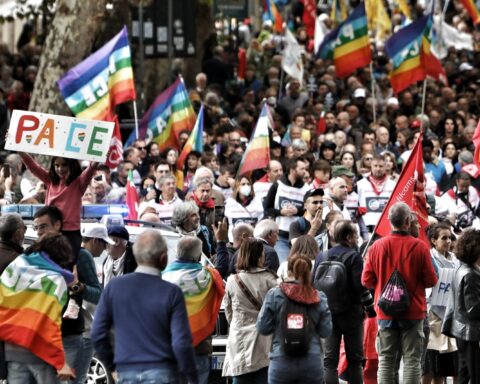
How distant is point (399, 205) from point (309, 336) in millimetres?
2084

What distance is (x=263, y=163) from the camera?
72.6 feet

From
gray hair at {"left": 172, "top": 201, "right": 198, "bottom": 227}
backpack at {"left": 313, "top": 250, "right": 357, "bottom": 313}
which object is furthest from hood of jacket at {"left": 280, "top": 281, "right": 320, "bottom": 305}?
gray hair at {"left": 172, "top": 201, "right": 198, "bottom": 227}

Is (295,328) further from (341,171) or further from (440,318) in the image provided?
(341,171)

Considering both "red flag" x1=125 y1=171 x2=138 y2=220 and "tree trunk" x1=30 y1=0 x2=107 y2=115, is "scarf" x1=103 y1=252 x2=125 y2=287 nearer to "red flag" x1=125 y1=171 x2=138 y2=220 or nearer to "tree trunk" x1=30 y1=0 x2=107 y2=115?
"red flag" x1=125 y1=171 x2=138 y2=220

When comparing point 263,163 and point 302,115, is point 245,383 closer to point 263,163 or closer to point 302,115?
point 263,163

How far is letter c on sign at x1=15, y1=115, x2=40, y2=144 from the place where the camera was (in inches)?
598

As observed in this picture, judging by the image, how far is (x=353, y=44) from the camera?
28.0 metres

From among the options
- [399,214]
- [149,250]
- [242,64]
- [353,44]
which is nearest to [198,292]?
[149,250]

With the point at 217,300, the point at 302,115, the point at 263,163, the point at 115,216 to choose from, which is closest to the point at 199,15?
the point at 302,115

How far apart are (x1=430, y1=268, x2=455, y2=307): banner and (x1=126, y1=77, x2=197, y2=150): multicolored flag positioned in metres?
9.49

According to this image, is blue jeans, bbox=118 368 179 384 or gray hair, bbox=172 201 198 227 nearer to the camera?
blue jeans, bbox=118 368 179 384

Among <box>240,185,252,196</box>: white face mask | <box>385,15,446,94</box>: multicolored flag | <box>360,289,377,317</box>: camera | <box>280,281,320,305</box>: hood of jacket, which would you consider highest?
<box>385,15,446,94</box>: multicolored flag

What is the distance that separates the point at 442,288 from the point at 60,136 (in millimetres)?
3465

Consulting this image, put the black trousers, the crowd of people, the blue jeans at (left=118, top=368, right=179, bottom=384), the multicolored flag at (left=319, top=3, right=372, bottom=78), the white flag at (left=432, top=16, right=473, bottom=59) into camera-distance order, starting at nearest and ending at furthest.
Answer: the blue jeans at (left=118, top=368, right=179, bottom=384)
the crowd of people
the black trousers
the multicolored flag at (left=319, top=3, right=372, bottom=78)
the white flag at (left=432, top=16, right=473, bottom=59)
